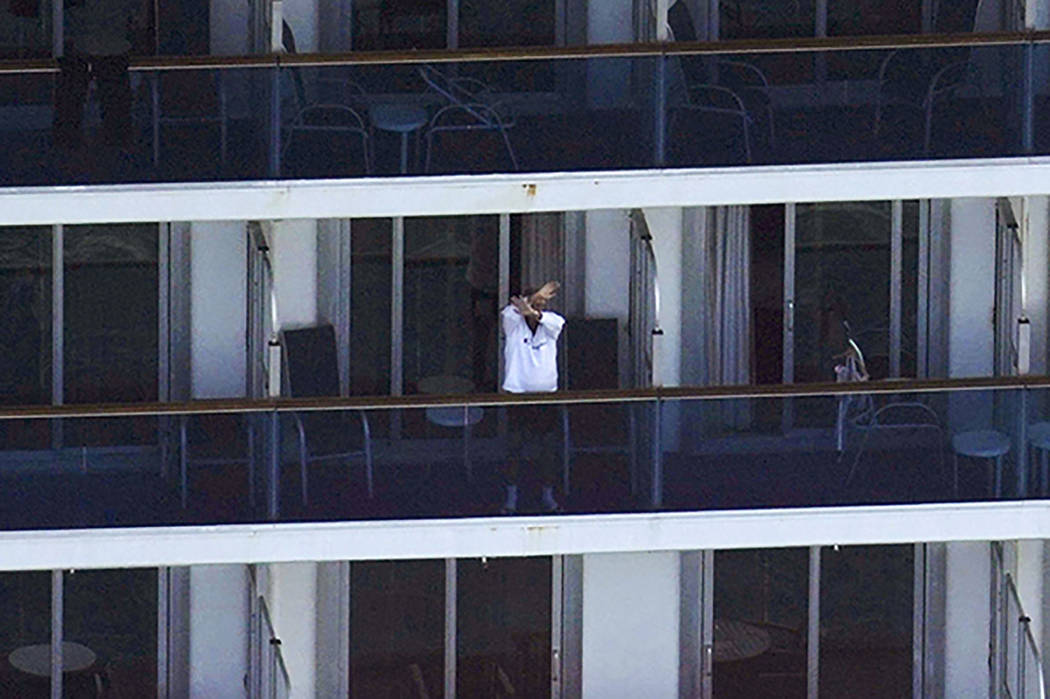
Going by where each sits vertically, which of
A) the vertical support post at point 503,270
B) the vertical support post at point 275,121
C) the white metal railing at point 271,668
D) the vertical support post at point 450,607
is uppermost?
the vertical support post at point 275,121

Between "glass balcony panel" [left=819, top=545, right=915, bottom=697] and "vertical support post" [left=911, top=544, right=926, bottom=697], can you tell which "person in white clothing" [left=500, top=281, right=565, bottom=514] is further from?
"vertical support post" [left=911, top=544, right=926, bottom=697]

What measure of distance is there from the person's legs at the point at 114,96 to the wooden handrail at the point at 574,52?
10cm

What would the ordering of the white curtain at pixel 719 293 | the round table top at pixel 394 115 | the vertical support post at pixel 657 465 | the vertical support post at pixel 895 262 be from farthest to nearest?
the vertical support post at pixel 895 262, the white curtain at pixel 719 293, the vertical support post at pixel 657 465, the round table top at pixel 394 115

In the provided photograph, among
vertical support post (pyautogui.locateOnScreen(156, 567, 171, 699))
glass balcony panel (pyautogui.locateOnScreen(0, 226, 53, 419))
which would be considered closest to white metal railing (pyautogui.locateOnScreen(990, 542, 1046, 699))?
vertical support post (pyautogui.locateOnScreen(156, 567, 171, 699))

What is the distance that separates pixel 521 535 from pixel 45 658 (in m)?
3.19

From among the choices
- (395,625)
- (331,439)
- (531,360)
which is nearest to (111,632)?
(395,625)

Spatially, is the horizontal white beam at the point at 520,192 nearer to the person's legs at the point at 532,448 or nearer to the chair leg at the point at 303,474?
the person's legs at the point at 532,448

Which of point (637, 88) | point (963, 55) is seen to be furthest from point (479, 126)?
point (963, 55)

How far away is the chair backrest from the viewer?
27594mm

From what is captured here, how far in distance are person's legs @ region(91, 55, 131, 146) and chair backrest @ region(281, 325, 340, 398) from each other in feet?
6.08

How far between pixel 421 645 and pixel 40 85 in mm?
4394

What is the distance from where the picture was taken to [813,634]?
28.5 m

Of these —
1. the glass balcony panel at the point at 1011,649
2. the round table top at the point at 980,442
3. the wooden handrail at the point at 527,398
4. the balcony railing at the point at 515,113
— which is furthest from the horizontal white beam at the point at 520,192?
the glass balcony panel at the point at 1011,649

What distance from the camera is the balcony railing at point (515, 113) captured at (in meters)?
26.4
